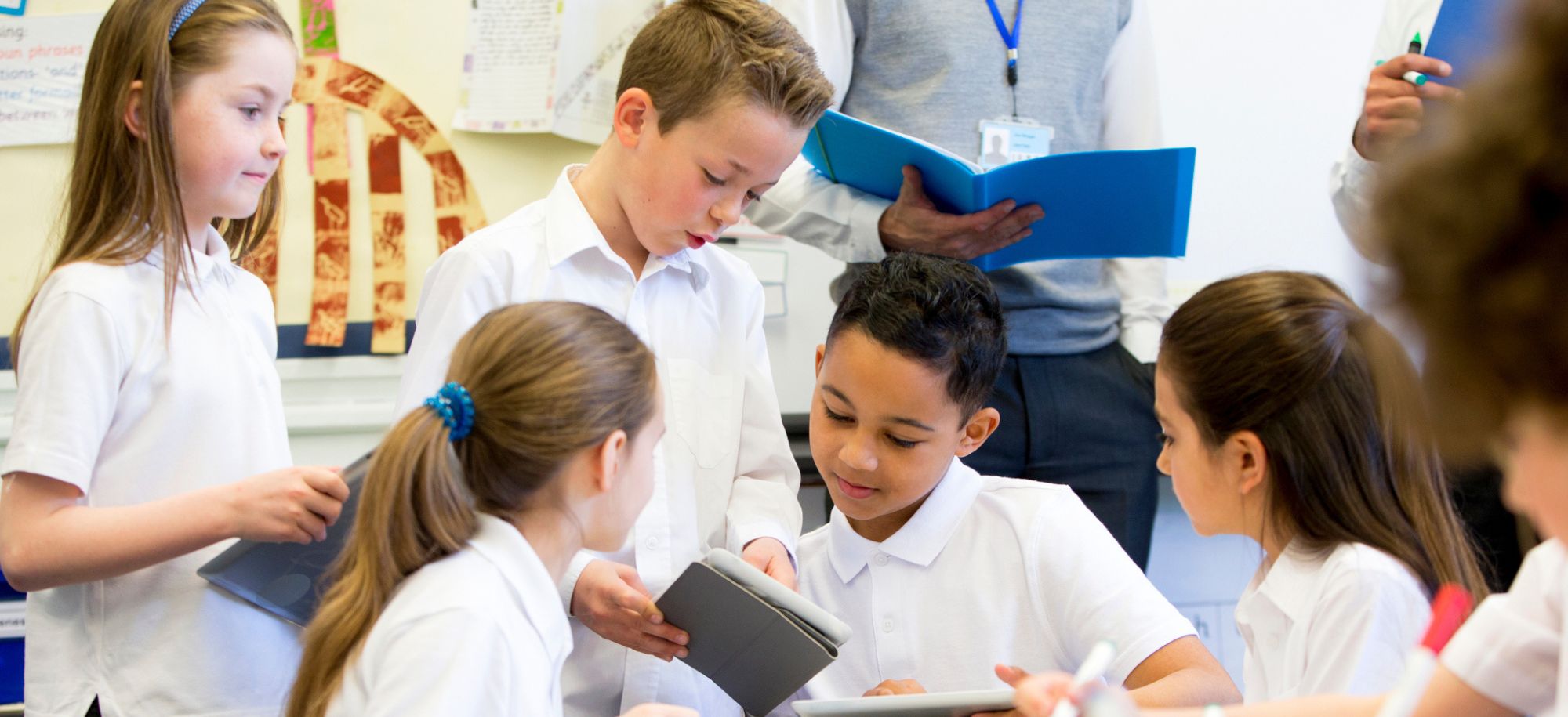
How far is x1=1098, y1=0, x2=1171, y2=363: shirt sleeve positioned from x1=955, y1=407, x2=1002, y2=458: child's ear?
2.15 feet

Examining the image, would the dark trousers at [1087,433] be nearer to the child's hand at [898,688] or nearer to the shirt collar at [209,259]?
the child's hand at [898,688]

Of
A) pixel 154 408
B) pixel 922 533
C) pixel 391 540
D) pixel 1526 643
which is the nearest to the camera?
pixel 1526 643

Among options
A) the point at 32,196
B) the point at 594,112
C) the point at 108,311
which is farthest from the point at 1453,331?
the point at 32,196

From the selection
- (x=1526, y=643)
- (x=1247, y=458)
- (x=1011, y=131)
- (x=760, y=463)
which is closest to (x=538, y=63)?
(x=1011, y=131)

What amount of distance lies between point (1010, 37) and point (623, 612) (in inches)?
49.9

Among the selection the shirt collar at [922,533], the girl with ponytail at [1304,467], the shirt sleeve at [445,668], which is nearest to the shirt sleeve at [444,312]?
the shirt sleeve at [445,668]

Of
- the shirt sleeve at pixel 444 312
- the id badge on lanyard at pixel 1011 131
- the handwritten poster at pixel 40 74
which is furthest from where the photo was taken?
the handwritten poster at pixel 40 74

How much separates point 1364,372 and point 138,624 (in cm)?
138

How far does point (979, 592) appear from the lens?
155 cm

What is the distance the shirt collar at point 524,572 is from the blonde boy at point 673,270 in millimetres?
283

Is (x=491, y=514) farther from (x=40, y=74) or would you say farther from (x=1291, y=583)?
(x=40, y=74)

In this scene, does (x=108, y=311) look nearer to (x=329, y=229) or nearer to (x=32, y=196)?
(x=329, y=229)

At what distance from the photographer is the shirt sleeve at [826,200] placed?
1.94 m

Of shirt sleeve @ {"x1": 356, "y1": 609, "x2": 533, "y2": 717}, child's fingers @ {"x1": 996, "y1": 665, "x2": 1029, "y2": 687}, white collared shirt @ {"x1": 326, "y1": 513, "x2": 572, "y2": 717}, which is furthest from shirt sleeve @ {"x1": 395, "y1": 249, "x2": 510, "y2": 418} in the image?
child's fingers @ {"x1": 996, "y1": 665, "x2": 1029, "y2": 687}
